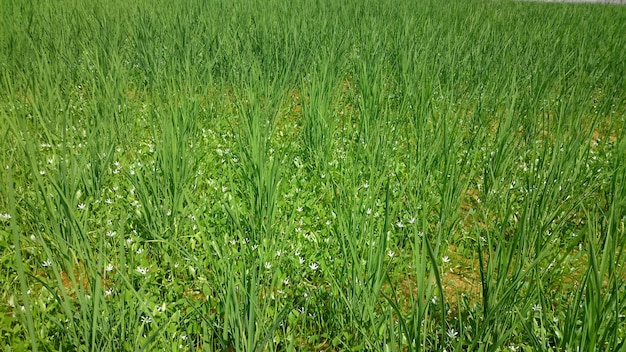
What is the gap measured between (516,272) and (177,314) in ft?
4.06

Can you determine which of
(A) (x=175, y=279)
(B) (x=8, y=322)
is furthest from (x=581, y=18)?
(B) (x=8, y=322)

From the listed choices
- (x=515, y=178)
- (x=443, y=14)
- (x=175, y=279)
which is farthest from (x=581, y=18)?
(x=175, y=279)

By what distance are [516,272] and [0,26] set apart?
18.1 feet

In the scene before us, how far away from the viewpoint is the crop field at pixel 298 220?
1.27 meters

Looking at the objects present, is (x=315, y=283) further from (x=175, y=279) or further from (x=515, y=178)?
(x=515, y=178)

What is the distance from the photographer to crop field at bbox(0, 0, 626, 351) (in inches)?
50.1

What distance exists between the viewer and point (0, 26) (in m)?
4.38

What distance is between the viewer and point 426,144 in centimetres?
283

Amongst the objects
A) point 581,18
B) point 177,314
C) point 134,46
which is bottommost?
point 177,314

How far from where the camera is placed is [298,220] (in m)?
2.26

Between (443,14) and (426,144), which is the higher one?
(443,14)

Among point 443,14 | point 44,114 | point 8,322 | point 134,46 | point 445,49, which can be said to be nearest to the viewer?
point 8,322

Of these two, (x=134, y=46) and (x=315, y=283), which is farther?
(x=134, y=46)

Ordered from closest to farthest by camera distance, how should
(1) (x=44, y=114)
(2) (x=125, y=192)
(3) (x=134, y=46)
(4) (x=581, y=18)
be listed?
(2) (x=125, y=192) → (1) (x=44, y=114) → (3) (x=134, y=46) → (4) (x=581, y=18)
